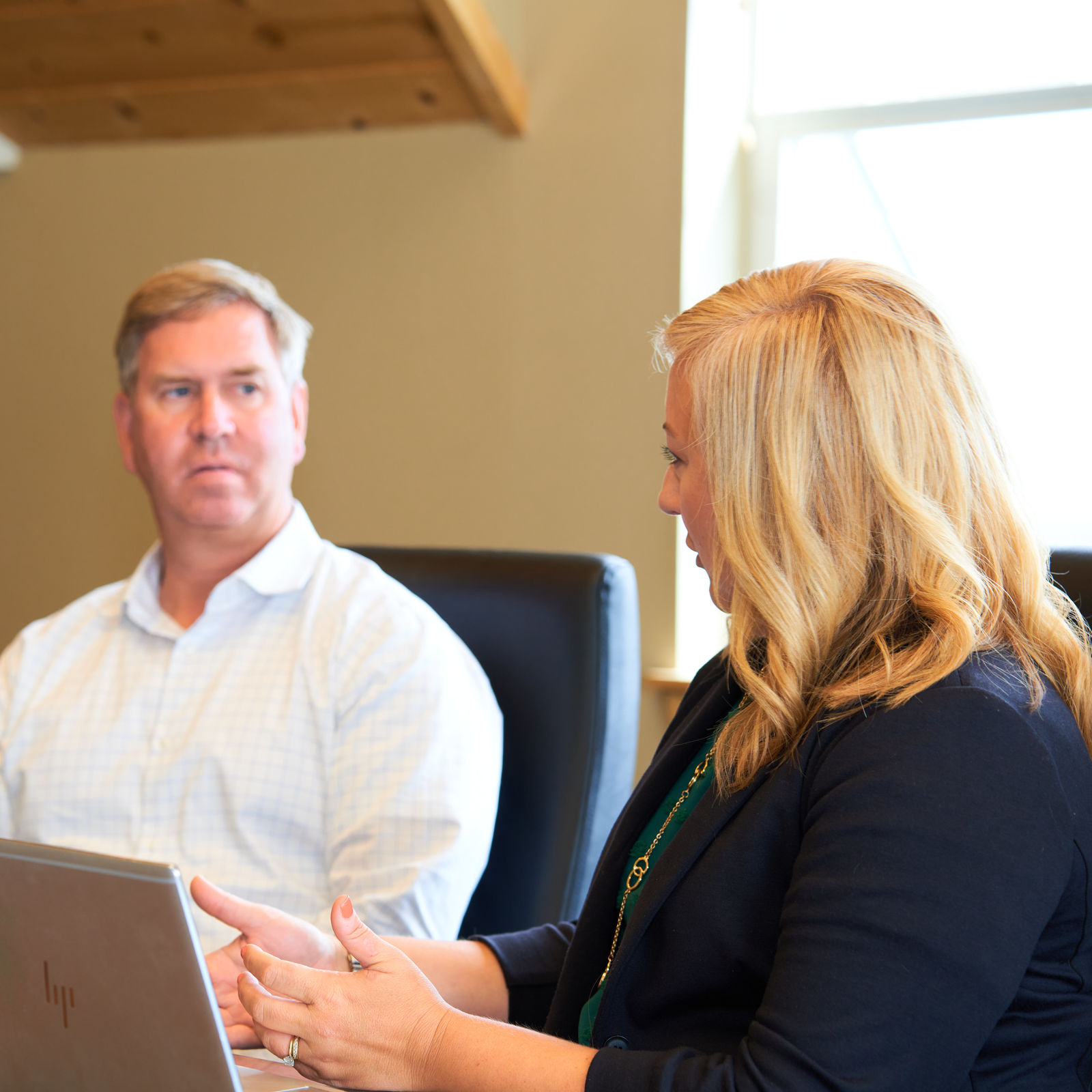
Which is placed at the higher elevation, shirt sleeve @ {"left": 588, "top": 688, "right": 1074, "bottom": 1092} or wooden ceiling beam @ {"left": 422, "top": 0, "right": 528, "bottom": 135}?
wooden ceiling beam @ {"left": 422, "top": 0, "right": 528, "bottom": 135}

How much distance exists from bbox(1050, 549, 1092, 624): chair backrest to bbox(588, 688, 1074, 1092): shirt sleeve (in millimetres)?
464

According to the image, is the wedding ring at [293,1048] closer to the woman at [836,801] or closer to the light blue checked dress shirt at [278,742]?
the woman at [836,801]

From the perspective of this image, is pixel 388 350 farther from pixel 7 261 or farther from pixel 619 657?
pixel 619 657

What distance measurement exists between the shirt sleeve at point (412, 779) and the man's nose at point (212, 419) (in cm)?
36

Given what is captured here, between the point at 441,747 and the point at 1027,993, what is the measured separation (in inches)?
28.6

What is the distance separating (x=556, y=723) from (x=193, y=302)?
77 cm

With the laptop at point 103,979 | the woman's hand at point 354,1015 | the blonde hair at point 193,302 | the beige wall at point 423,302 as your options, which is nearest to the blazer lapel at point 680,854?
the woman's hand at point 354,1015

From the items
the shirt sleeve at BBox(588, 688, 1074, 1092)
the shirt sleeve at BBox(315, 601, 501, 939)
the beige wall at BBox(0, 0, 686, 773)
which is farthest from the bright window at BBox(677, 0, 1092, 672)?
the shirt sleeve at BBox(588, 688, 1074, 1092)

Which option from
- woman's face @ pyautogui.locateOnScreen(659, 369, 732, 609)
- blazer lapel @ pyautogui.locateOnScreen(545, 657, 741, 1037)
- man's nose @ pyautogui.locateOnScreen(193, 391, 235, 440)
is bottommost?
blazer lapel @ pyautogui.locateOnScreen(545, 657, 741, 1037)

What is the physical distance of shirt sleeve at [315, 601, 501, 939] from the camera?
1.26 meters

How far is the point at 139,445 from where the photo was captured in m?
1.65

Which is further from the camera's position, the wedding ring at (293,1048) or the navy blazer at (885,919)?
the wedding ring at (293,1048)

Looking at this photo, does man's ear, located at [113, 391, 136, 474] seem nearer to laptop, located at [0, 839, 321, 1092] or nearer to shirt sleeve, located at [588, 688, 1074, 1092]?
laptop, located at [0, 839, 321, 1092]

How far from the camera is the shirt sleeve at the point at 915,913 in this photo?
663mm
